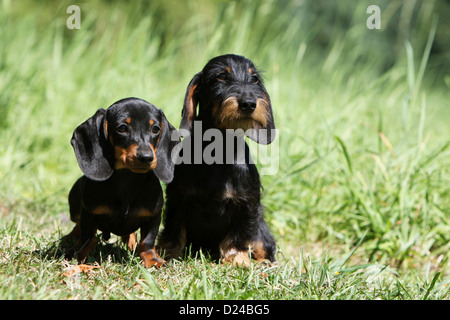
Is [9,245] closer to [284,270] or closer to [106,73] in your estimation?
[284,270]

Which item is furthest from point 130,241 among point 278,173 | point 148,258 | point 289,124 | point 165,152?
point 289,124

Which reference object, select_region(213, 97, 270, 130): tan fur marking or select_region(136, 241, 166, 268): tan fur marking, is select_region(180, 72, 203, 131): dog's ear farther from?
select_region(136, 241, 166, 268): tan fur marking

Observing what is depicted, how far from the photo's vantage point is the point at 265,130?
3412mm

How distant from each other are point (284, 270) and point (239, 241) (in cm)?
61

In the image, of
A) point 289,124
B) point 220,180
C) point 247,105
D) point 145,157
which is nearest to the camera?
point 145,157

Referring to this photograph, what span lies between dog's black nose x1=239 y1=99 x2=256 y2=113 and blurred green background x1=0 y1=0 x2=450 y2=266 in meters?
1.31

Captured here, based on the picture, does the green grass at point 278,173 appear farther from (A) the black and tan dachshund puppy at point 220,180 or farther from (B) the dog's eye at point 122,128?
(B) the dog's eye at point 122,128

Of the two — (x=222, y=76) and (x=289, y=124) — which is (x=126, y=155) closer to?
(x=222, y=76)

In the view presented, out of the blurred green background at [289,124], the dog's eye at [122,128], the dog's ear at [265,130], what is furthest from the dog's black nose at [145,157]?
the blurred green background at [289,124]

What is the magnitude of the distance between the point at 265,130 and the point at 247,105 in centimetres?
36

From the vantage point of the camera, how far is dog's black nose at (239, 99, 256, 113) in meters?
3.10

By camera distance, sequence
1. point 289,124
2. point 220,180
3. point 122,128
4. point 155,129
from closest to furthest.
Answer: point 122,128, point 155,129, point 220,180, point 289,124

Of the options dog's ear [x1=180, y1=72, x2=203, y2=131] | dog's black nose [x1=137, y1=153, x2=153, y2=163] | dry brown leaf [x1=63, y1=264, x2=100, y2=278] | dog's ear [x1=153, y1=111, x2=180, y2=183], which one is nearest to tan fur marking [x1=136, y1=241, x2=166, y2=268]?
dry brown leaf [x1=63, y1=264, x2=100, y2=278]

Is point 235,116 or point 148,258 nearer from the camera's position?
point 148,258
